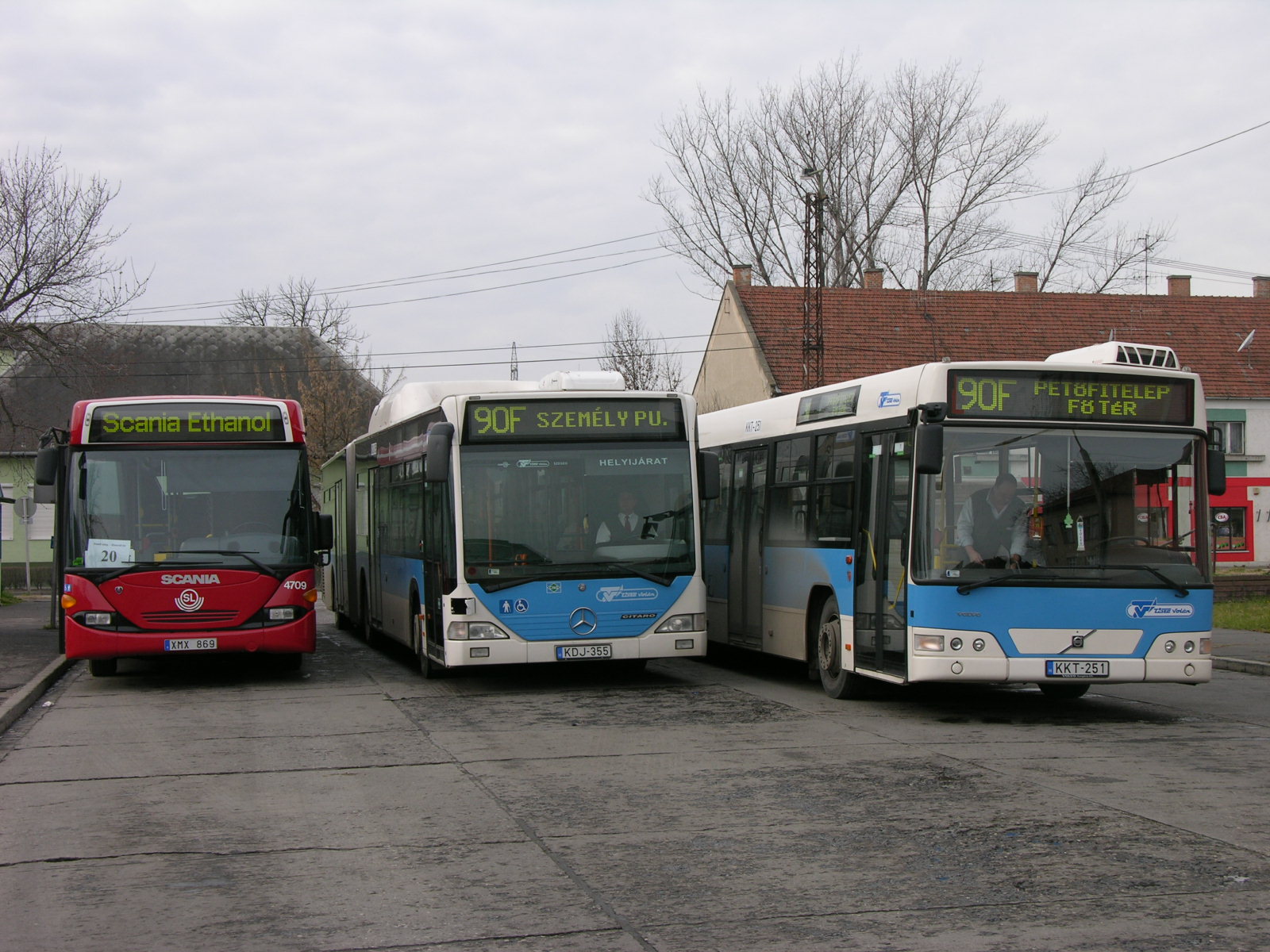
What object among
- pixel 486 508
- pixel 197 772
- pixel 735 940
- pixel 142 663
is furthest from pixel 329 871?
pixel 142 663

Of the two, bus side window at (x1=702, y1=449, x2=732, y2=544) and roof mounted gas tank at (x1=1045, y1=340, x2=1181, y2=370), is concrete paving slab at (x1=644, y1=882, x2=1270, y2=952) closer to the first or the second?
roof mounted gas tank at (x1=1045, y1=340, x2=1181, y2=370)

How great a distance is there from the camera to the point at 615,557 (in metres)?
13.7

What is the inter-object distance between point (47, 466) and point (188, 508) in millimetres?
1412

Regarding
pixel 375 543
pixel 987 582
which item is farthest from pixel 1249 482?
pixel 987 582

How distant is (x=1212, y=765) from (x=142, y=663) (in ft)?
44.5

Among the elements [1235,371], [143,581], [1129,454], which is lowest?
[143,581]

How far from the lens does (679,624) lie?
13773 mm

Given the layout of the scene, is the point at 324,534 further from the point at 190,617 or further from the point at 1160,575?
the point at 1160,575

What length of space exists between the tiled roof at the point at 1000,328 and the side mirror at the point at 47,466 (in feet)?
92.2

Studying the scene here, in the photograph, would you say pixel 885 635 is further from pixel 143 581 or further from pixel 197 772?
pixel 143 581

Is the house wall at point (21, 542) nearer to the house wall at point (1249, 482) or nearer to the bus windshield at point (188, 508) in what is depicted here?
the bus windshield at point (188, 508)

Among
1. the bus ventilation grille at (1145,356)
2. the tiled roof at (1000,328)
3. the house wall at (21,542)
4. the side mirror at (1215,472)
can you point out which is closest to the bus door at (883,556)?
the bus ventilation grille at (1145,356)

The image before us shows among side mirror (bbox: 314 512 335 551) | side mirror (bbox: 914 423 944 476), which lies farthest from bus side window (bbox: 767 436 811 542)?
side mirror (bbox: 314 512 335 551)

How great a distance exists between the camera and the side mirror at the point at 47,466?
46.2ft
